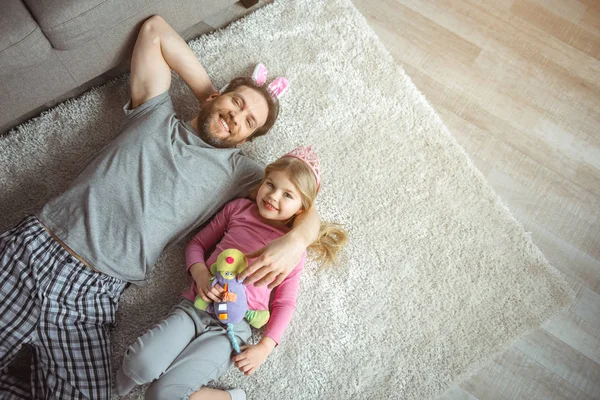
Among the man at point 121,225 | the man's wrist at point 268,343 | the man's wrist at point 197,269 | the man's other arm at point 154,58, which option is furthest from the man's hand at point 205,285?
the man's other arm at point 154,58

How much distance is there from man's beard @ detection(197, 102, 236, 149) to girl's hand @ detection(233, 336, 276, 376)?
66cm

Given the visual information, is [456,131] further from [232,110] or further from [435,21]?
[232,110]

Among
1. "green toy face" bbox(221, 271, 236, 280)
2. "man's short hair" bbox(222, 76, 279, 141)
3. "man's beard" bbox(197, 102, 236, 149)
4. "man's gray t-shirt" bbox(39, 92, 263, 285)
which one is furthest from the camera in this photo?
"man's short hair" bbox(222, 76, 279, 141)

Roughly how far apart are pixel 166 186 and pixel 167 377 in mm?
580

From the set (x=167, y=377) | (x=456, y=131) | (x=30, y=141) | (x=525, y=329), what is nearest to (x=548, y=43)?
(x=456, y=131)

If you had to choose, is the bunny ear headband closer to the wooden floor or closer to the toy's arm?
the wooden floor

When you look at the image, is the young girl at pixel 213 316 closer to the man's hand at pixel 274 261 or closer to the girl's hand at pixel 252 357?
the girl's hand at pixel 252 357

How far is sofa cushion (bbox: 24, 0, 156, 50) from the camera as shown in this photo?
136cm

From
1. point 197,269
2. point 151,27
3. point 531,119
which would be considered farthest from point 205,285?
point 531,119

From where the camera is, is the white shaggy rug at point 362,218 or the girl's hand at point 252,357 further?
the white shaggy rug at point 362,218

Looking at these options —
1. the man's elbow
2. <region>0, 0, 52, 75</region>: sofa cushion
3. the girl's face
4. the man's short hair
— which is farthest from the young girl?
<region>0, 0, 52, 75</region>: sofa cushion

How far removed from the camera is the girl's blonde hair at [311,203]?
144cm

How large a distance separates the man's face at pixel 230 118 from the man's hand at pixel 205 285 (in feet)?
1.36

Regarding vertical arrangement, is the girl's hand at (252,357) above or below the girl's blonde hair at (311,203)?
below
